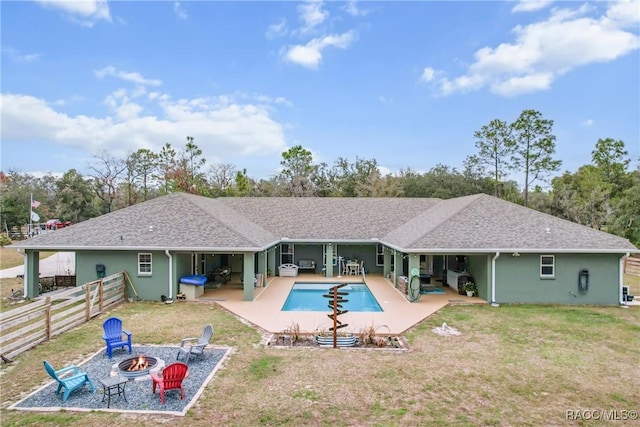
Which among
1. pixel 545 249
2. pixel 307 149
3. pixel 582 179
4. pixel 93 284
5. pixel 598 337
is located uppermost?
pixel 307 149

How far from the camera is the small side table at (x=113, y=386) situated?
22.5ft

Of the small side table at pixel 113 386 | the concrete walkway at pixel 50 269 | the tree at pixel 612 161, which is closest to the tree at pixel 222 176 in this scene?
the concrete walkway at pixel 50 269

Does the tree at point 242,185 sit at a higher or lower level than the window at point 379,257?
higher

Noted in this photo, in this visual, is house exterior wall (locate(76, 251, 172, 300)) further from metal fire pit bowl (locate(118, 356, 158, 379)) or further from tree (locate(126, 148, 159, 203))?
tree (locate(126, 148, 159, 203))

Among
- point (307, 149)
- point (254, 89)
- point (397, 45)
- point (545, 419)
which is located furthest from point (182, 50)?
point (307, 149)

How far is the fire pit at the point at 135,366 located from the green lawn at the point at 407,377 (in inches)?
52.9

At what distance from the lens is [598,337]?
11102 millimetres

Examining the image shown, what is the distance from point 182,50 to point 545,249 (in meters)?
20.5

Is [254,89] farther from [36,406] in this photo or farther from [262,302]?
[36,406]

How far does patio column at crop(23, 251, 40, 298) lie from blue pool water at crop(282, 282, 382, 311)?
10.5m

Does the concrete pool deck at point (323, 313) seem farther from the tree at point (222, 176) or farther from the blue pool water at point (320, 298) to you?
the tree at point (222, 176)

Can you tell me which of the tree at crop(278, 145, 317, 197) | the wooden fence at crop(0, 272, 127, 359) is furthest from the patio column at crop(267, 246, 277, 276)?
the tree at crop(278, 145, 317, 197)

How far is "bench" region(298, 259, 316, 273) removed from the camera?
23.7m

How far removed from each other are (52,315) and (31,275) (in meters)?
4.18
